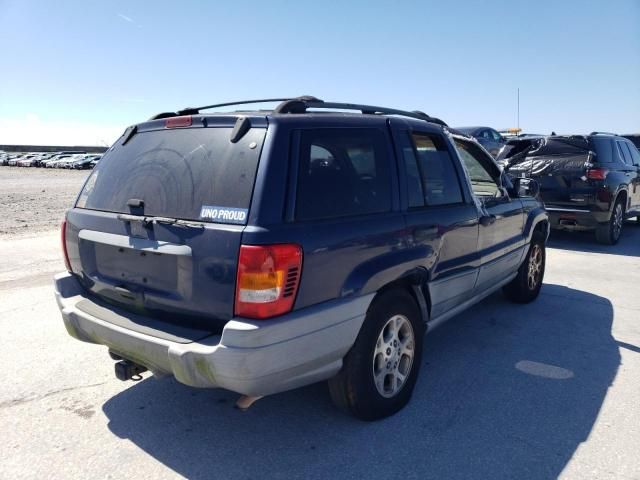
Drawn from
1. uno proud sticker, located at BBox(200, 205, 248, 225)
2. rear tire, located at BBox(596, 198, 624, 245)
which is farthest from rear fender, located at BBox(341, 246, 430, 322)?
rear tire, located at BBox(596, 198, 624, 245)

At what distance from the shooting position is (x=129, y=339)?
2.79 metres

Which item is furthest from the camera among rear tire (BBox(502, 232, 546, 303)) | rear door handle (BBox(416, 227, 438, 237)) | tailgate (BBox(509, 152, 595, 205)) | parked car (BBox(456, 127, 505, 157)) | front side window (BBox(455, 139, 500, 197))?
parked car (BBox(456, 127, 505, 157))

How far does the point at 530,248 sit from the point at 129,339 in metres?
4.28

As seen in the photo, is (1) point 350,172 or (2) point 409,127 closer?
(1) point 350,172

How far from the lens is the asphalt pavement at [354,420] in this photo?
2.74 meters

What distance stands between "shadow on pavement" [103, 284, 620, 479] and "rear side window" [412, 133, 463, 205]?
133cm

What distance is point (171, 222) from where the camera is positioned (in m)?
2.72

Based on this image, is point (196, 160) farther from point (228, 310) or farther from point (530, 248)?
point (530, 248)

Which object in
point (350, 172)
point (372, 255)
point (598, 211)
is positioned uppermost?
point (350, 172)

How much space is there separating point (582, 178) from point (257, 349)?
8.08 meters

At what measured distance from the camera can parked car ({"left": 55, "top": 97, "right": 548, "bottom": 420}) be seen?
2512mm

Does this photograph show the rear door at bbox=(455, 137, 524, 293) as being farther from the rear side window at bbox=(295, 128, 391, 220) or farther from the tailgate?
the tailgate

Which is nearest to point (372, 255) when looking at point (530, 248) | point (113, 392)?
point (113, 392)

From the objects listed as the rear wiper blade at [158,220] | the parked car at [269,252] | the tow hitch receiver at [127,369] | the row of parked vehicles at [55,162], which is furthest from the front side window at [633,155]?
the row of parked vehicles at [55,162]
